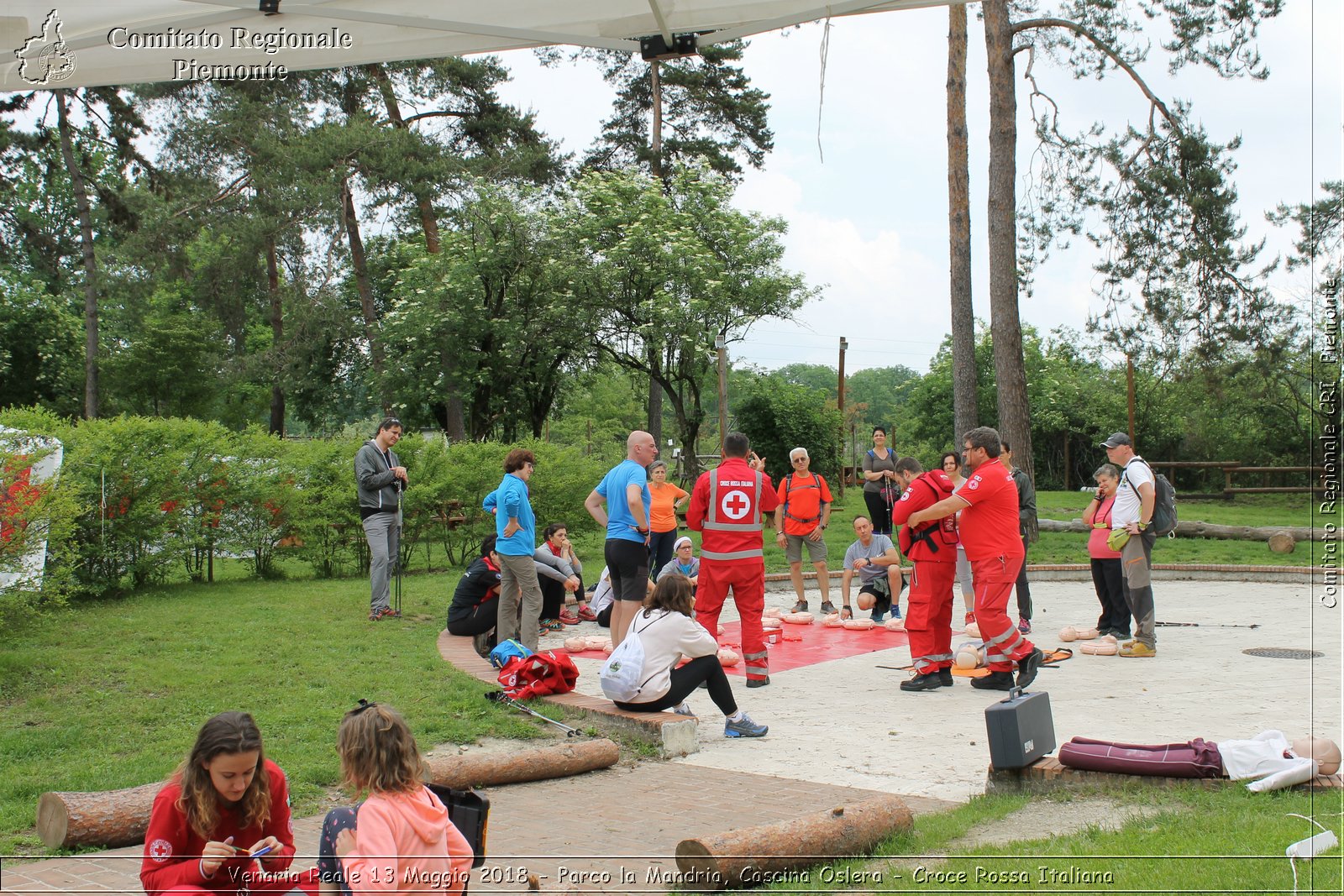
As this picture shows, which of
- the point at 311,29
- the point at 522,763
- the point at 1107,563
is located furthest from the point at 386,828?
the point at 1107,563

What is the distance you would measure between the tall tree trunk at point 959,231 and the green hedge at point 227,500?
26.7 feet

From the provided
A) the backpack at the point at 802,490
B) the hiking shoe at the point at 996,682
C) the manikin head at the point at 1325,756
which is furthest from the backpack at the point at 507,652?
the manikin head at the point at 1325,756

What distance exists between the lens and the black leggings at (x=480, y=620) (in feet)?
32.1

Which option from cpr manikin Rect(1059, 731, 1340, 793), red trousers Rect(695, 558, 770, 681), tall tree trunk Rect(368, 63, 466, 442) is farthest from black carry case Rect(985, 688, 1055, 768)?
tall tree trunk Rect(368, 63, 466, 442)

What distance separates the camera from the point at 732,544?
823 cm

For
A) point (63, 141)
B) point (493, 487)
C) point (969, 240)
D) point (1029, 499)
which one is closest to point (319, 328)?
point (63, 141)

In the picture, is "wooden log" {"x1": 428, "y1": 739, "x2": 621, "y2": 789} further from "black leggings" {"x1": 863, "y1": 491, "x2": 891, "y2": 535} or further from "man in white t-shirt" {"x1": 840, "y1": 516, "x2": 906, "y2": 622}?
"black leggings" {"x1": 863, "y1": 491, "x2": 891, "y2": 535}

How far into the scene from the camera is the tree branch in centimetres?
1938

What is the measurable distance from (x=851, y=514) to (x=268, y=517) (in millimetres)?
16107

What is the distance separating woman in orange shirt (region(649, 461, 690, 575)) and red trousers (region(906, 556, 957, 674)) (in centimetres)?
373

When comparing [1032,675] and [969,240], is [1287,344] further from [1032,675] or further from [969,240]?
[1032,675]

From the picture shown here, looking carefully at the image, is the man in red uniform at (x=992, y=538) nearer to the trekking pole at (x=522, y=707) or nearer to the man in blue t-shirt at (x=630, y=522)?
the man in blue t-shirt at (x=630, y=522)

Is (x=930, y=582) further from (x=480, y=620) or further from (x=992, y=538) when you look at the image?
(x=480, y=620)

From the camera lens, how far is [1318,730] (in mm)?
6496
